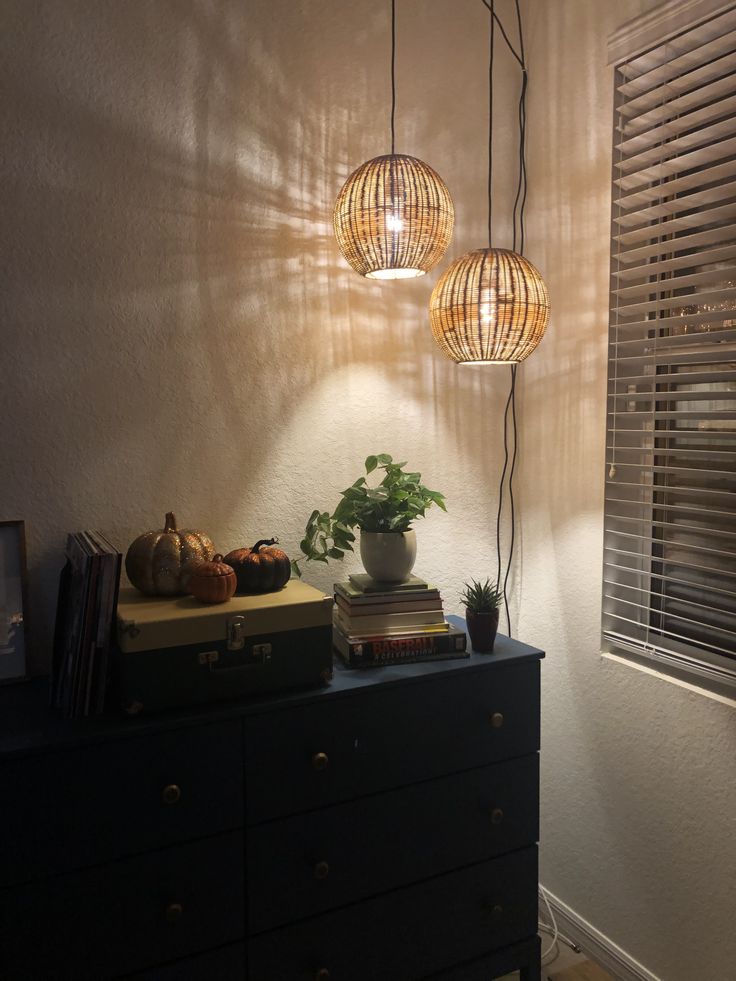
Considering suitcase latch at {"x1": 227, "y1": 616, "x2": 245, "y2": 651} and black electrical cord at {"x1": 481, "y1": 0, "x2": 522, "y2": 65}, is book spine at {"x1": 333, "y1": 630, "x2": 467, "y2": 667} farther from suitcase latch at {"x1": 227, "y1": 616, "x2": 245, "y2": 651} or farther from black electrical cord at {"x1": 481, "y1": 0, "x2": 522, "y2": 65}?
black electrical cord at {"x1": 481, "y1": 0, "x2": 522, "y2": 65}

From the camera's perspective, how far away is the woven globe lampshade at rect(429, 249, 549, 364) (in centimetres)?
159

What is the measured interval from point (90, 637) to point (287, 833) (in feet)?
1.75

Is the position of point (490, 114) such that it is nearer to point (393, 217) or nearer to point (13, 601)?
point (393, 217)

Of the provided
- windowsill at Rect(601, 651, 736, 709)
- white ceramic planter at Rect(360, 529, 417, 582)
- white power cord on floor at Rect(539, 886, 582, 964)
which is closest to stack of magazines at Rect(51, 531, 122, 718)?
white ceramic planter at Rect(360, 529, 417, 582)

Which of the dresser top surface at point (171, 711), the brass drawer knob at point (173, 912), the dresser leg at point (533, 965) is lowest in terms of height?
the dresser leg at point (533, 965)

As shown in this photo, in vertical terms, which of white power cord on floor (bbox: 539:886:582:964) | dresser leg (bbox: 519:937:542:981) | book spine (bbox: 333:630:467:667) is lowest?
white power cord on floor (bbox: 539:886:582:964)

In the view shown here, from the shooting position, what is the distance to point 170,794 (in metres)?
1.32

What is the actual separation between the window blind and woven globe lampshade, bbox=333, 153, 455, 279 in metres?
0.50

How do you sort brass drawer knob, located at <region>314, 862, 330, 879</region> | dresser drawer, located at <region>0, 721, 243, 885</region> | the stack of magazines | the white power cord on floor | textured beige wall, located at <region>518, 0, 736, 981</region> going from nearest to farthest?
dresser drawer, located at <region>0, 721, 243, 885</region>
the stack of magazines
brass drawer knob, located at <region>314, 862, 330, 879</region>
textured beige wall, located at <region>518, 0, 736, 981</region>
the white power cord on floor

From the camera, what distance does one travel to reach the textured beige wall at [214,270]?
61.5 inches

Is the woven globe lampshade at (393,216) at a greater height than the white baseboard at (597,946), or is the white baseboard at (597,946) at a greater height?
the woven globe lampshade at (393,216)

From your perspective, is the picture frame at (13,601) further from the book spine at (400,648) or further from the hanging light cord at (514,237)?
the hanging light cord at (514,237)

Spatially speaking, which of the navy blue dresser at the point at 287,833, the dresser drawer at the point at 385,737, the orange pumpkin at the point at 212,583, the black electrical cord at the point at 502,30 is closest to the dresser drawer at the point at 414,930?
the navy blue dresser at the point at 287,833

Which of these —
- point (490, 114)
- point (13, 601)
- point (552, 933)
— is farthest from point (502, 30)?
point (552, 933)
